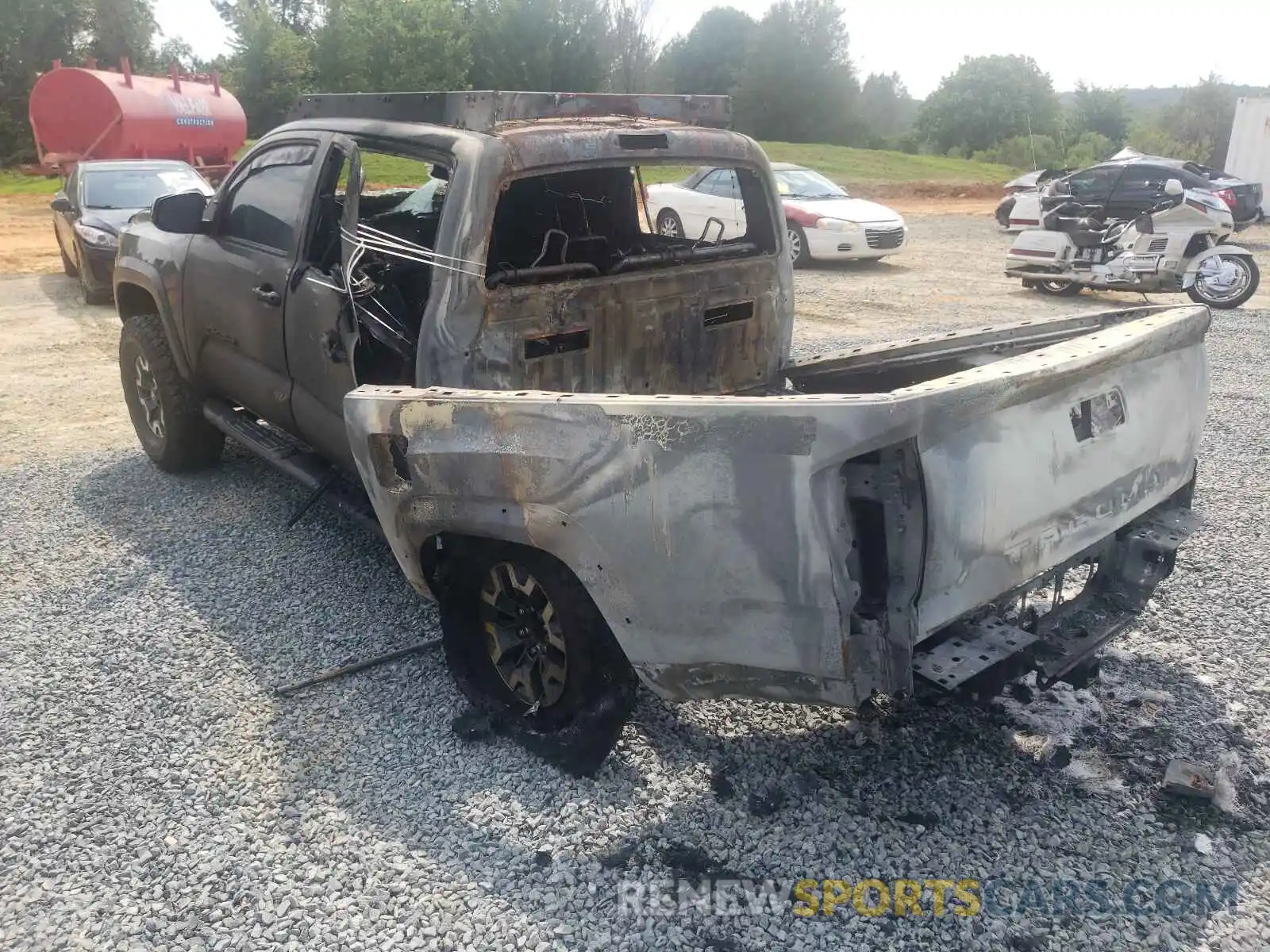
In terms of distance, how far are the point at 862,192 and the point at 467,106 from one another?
25.1 meters

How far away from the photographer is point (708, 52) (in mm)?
52406

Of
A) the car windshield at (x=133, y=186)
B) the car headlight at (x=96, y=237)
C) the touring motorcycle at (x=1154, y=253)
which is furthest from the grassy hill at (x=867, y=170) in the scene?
the car headlight at (x=96, y=237)

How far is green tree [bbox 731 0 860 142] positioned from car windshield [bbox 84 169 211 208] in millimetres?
38096

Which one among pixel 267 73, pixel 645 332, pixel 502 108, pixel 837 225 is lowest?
pixel 645 332

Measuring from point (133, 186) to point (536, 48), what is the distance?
33250mm

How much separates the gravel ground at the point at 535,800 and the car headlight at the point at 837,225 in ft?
34.8

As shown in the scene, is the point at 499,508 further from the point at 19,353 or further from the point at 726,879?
the point at 19,353

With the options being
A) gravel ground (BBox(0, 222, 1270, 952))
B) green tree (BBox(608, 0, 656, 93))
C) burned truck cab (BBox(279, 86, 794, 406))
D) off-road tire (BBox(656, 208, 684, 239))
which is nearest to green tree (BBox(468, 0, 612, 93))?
green tree (BBox(608, 0, 656, 93))

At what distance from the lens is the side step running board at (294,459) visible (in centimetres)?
419

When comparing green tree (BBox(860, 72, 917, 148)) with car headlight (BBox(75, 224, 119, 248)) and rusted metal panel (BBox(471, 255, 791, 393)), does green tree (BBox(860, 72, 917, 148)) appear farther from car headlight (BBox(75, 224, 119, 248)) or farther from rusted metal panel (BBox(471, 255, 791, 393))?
rusted metal panel (BBox(471, 255, 791, 393))

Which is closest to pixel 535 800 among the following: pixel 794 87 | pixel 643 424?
pixel 643 424

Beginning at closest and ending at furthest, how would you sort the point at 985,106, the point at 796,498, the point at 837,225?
the point at 796,498 < the point at 837,225 < the point at 985,106

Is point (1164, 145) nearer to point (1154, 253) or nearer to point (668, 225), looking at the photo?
point (1154, 253)

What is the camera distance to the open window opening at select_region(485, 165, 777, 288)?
3900 mm
